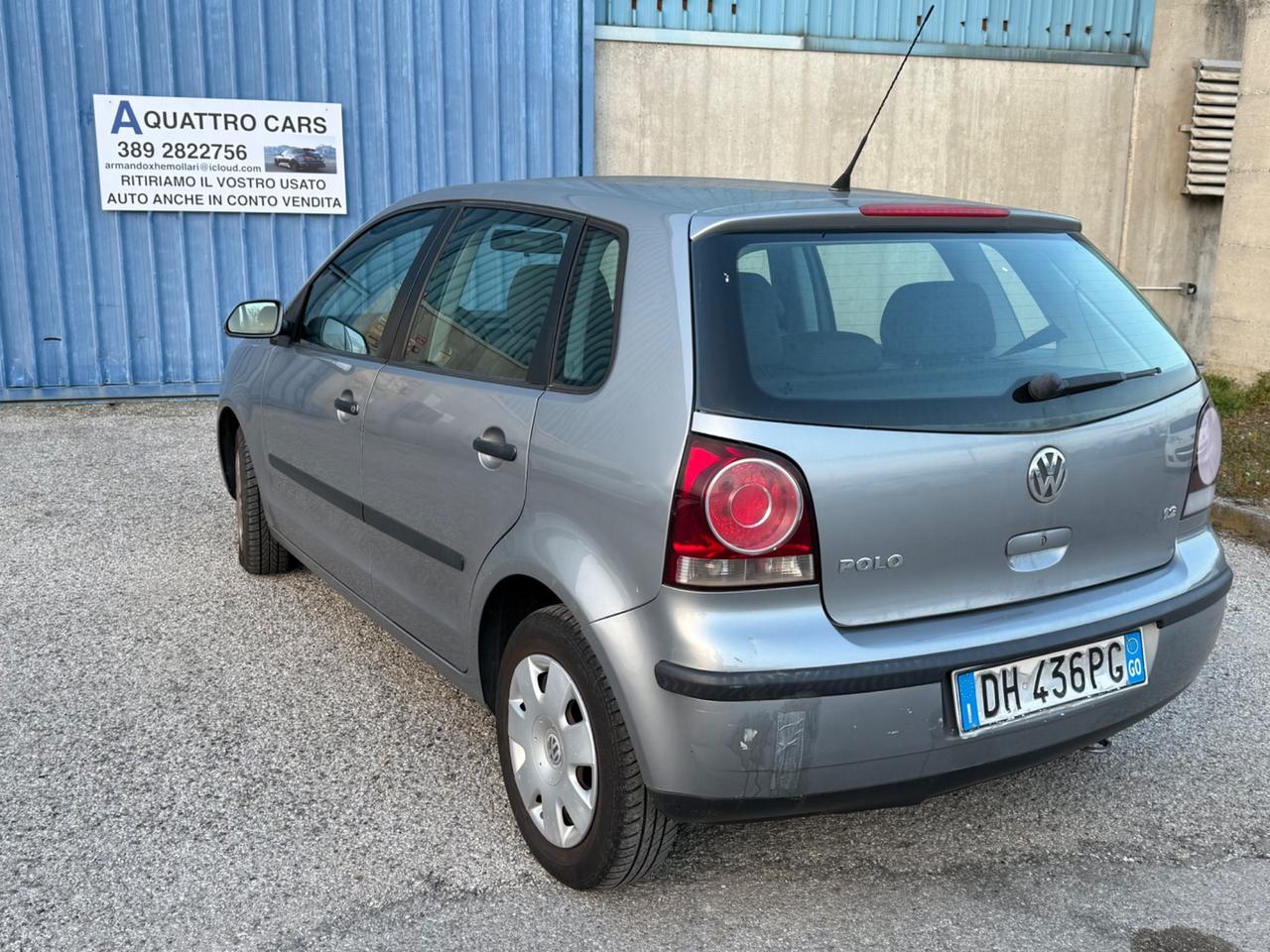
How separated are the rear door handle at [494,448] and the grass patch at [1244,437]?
459 cm

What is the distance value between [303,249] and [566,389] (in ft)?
22.7

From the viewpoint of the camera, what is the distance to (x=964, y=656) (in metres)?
2.41

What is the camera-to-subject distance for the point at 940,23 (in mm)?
9883

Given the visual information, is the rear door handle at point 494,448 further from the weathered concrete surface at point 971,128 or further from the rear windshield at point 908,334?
the weathered concrete surface at point 971,128

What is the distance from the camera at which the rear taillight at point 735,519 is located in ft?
7.54

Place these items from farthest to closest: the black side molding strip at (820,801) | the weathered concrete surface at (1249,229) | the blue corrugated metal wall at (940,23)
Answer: the blue corrugated metal wall at (940,23) < the weathered concrete surface at (1249,229) < the black side molding strip at (820,801)

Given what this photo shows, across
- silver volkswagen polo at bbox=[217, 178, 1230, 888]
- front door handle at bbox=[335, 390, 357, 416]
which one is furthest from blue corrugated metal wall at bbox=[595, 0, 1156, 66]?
silver volkswagen polo at bbox=[217, 178, 1230, 888]

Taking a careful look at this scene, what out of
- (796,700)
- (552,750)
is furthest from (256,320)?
(796,700)

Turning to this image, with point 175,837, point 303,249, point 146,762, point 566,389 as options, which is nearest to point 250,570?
point 146,762

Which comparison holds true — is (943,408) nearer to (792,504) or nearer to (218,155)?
(792,504)

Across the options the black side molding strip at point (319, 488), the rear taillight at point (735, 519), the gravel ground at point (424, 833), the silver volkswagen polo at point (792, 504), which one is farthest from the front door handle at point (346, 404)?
the rear taillight at point (735, 519)

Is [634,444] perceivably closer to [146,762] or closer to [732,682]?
[732,682]

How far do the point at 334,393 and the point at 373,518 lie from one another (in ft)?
1.55

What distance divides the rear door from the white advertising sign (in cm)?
590
